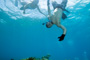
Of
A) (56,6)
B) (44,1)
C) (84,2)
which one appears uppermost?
(44,1)

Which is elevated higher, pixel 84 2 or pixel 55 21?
pixel 84 2

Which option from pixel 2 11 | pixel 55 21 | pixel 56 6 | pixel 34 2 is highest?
pixel 2 11

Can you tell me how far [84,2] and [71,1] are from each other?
2.66 metres

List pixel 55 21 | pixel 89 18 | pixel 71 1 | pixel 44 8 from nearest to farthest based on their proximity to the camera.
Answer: pixel 55 21
pixel 71 1
pixel 44 8
pixel 89 18

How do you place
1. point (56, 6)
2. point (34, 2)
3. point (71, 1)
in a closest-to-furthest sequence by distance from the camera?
1. point (56, 6)
2. point (34, 2)
3. point (71, 1)

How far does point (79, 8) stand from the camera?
81.1ft

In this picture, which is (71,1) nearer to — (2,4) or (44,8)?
(44,8)

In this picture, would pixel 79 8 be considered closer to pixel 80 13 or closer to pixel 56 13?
pixel 80 13

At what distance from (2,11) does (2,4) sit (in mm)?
4379

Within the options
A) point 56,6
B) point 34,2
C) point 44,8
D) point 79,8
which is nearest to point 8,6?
point 44,8

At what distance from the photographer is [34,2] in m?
9.72

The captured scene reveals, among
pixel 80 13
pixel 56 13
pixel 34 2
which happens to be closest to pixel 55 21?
pixel 56 13

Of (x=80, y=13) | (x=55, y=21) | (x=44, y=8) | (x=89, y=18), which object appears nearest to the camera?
(x=55, y=21)

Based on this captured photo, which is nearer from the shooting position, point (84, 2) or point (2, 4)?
point (84, 2)
